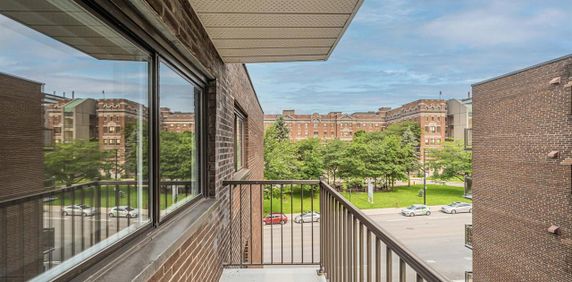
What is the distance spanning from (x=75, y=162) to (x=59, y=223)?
0.65 ft

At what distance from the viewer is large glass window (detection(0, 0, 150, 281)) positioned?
0.79 m

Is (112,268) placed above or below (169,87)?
below

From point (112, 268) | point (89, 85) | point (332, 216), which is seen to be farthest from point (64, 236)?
point (332, 216)

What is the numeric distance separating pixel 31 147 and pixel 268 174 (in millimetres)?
20992

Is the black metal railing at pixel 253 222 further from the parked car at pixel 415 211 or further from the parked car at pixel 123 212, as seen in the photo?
the parked car at pixel 415 211

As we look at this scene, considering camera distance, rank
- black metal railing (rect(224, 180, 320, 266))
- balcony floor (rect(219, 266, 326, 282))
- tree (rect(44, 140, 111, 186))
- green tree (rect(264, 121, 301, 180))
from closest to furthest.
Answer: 1. tree (rect(44, 140, 111, 186))
2. balcony floor (rect(219, 266, 326, 282))
3. black metal railing (rect(224, 180, 320, 266))
4. green tree (rect(264, 121, 301, 180))

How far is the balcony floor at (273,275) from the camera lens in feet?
9.60

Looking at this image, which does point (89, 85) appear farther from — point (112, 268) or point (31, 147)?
point (112, 268)

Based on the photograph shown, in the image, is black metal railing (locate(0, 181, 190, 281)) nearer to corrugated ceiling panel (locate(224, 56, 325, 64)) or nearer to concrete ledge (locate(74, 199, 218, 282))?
concrete ledge (locate(74, 199, 218, 282))

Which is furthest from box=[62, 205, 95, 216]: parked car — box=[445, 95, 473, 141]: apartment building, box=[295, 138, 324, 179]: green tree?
box=[445, 95, 473, 141]: apartment building

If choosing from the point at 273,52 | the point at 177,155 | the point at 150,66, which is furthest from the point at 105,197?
the point at 273,52

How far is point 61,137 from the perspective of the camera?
970 millimetres

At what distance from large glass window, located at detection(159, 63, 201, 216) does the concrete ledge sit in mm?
132

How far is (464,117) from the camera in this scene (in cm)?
3275
